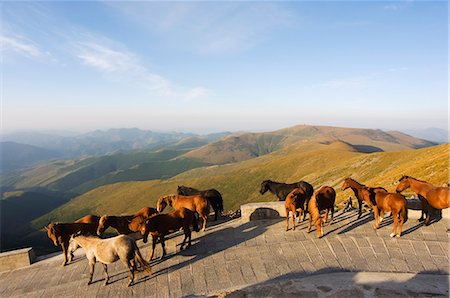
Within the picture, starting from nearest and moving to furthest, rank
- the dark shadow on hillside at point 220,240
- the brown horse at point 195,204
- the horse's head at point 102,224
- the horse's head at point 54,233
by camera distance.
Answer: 1. the dark shadow on hillside at point 220,240
2. the horse's head at point 54,233
3. the horse's head at point 102,224
4. the brown horse at point 195,204

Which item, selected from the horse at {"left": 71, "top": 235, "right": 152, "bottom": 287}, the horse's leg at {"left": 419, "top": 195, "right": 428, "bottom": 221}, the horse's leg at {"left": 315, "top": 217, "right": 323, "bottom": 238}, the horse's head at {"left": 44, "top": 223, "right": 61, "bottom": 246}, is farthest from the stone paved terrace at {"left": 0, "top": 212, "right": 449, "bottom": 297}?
the horse's head at {"left": 44, "top": 223, "right": 61, "bottom": 246}

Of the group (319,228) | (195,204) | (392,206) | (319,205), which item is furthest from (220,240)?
(392,206)

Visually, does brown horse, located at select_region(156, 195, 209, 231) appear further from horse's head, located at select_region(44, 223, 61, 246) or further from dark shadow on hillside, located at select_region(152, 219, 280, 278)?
horse's head, located at select_region(44, 223, 61, 246)

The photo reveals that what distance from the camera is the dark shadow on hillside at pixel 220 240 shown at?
10820 mm

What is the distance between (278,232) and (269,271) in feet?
10.7

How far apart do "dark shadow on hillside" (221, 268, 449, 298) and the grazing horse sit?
3.64 meters

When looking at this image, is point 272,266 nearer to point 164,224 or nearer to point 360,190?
point 164,224

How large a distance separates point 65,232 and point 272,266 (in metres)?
8.65

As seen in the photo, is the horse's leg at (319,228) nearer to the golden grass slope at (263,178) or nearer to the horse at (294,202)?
the horse at (294,202)

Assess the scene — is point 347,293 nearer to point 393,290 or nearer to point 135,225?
point 393,290

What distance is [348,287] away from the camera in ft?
24.3

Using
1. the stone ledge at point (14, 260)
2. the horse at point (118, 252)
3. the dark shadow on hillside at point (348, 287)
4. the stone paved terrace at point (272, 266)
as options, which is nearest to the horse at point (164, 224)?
the stone paved terrace at point (272, 266)

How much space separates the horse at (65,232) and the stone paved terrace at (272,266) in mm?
610

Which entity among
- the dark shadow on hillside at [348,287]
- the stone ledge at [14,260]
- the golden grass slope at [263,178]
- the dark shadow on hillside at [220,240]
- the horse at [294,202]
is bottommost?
the golden grass slope at [263,178]
